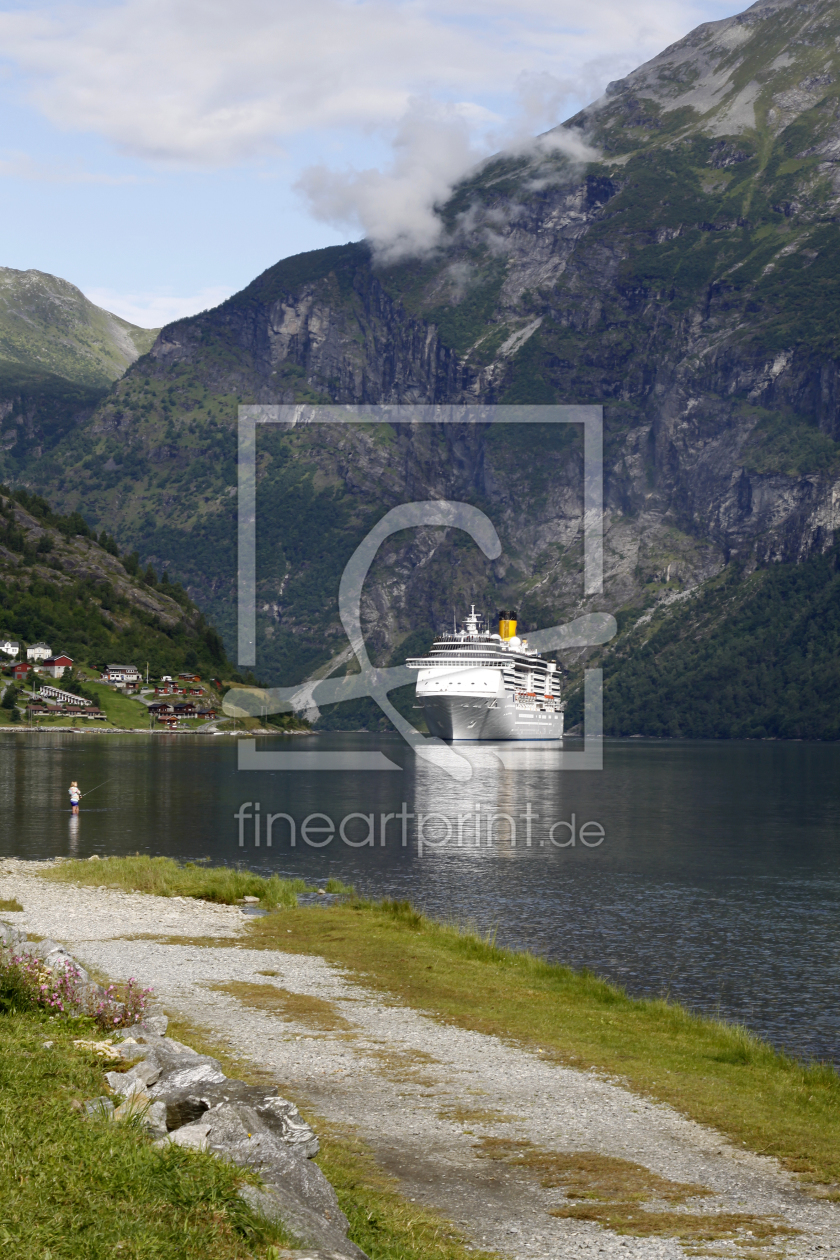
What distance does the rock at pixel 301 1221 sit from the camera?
9758mm

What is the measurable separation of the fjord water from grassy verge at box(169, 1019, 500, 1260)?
14.3 metres

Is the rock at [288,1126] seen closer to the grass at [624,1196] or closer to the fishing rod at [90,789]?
the grass at [624,1196]

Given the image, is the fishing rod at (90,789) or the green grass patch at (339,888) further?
the fishing rod at (90,789)

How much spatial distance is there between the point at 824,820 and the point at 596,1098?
77.5m

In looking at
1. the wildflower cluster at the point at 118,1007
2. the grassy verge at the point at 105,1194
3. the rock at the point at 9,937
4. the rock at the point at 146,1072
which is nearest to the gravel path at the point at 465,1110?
the wildflower cluster at the point at 118,1007

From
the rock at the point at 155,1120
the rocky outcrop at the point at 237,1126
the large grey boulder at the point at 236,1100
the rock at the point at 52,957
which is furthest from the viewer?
the rock at the point at 52,957

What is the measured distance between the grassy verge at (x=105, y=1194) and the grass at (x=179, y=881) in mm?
31104

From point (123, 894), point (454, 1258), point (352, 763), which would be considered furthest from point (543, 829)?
point (352, 763)

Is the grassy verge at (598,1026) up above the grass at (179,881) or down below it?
above

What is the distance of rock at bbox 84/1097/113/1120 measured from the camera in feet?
37.8

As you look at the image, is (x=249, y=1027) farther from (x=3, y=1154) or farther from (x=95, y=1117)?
(x=3, y=1154)

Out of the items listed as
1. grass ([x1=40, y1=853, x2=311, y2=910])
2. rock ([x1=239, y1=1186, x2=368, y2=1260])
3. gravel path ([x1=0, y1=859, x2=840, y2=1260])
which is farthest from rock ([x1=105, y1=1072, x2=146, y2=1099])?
grass ([x1=40, y1=853, x2=311, y2=910])

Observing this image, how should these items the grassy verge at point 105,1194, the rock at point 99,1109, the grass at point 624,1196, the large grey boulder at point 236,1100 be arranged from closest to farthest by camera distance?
the grassy verge at point 105,1194 < the rock at point 99,1109 < the large grey boulder at point 236,1100 < the grass at point 624,1196

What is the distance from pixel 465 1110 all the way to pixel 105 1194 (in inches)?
350
